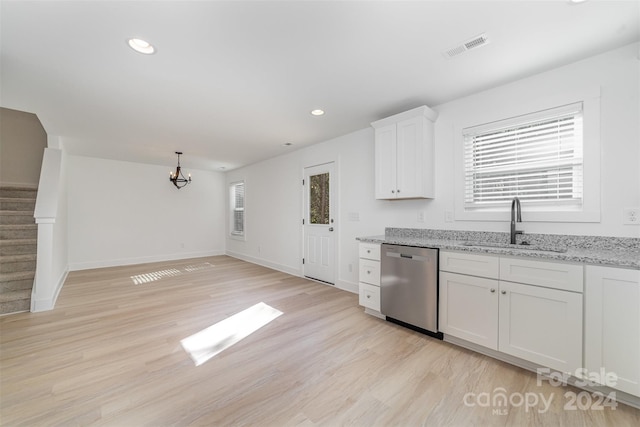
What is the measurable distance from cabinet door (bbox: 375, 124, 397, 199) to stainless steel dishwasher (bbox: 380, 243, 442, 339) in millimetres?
685

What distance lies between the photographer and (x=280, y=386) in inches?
74.1

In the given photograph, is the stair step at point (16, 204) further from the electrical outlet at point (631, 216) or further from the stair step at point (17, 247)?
the electrical outlet at point (631, 216)

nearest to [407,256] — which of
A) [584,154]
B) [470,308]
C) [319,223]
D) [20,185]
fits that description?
[470,308]

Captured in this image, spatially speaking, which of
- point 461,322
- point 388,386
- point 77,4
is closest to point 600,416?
point 461,322

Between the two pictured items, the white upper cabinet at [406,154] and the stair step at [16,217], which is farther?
the stair step at [16,217]

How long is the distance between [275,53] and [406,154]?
175 cm

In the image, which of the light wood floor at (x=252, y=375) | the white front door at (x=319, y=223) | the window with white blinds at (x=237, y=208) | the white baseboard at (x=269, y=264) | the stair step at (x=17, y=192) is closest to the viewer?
the light wood floor at (x=252, y=375)

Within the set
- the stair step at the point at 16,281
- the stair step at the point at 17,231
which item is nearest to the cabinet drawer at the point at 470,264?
the stair step at the point at 16,281

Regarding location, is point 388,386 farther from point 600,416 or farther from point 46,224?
point 46,224

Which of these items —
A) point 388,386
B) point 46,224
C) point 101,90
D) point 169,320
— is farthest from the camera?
point 46,224

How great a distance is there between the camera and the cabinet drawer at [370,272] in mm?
3068

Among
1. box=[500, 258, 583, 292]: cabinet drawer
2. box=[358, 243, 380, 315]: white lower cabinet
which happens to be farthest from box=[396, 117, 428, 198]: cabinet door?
box=[500, 258, 583, 292]: cabinet drawer

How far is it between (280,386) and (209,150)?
14.4ft

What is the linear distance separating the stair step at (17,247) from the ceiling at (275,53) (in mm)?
1736
